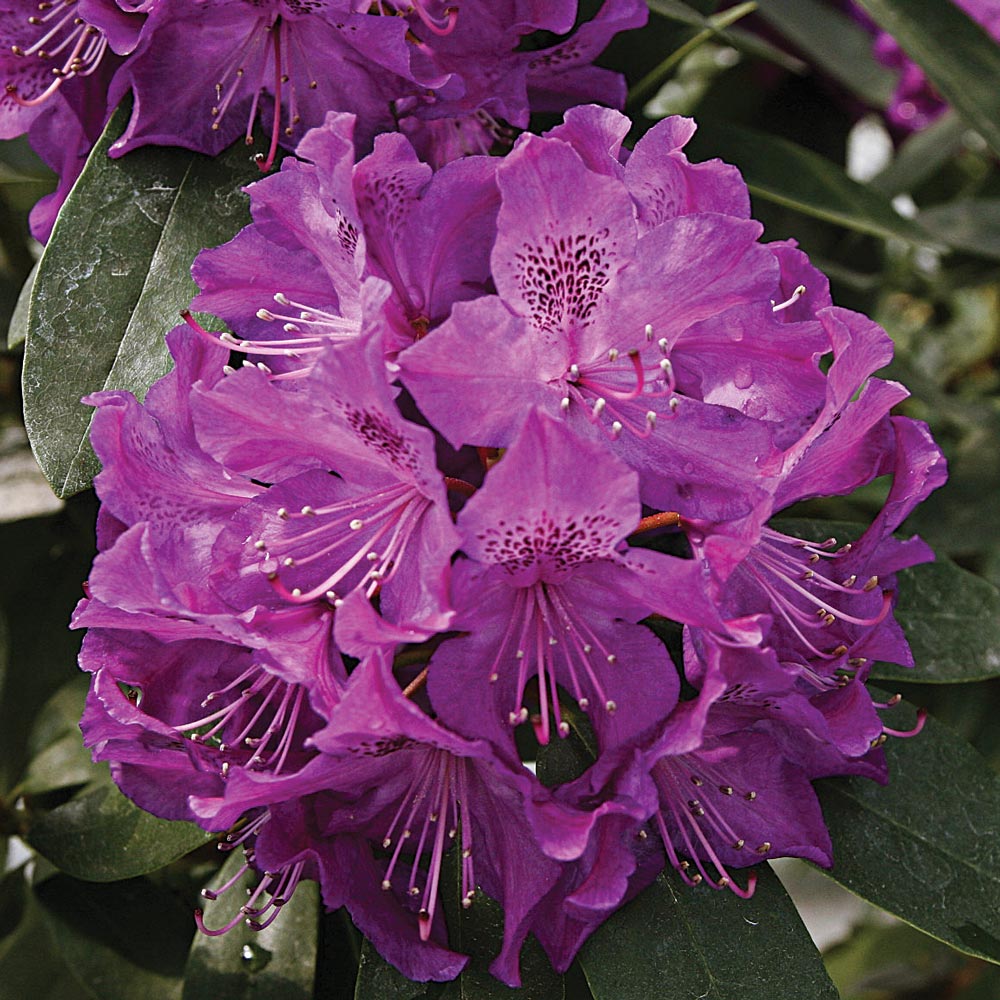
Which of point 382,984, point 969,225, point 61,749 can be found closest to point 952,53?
point 969,225

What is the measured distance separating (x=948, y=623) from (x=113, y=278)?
2.33ft

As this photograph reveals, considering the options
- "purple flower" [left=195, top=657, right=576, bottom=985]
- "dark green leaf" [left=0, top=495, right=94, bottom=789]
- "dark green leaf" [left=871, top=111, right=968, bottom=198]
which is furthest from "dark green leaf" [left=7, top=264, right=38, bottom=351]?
"dark green leaf" [left=871, top=111, right=968, bottom=198]

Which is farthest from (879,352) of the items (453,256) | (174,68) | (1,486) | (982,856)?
(1,486)

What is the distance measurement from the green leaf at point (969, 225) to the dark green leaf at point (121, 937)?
114 cm

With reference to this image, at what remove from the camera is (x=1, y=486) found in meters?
1.21

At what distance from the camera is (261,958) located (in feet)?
3.28

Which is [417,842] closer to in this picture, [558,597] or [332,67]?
[558,597]

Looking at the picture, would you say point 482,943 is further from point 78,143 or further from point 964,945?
point 78,143

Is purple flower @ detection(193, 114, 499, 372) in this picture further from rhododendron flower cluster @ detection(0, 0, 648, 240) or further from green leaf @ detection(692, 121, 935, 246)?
green leaf @ detection(692, 121, 935, 246)

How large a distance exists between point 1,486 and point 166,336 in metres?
0.53

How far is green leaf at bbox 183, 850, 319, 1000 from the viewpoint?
98 cm

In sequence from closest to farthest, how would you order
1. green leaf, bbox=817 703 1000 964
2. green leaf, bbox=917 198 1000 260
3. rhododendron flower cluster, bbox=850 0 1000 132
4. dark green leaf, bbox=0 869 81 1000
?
1. green leaf, bbox=817 703 1000 964
2. dark green leaf, bbox=0 869 81 1000
3. green leaf, bbox=917 198 1000 260
4. rhododendron flower cluster, bbox=850 0 1000 132

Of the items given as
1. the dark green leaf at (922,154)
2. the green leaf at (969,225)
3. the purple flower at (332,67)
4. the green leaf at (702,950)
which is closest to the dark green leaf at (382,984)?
the green leaf at (702,950)

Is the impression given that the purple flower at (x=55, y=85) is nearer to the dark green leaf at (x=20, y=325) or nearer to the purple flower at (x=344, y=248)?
the dark green leaf at (x=20, y=325)
